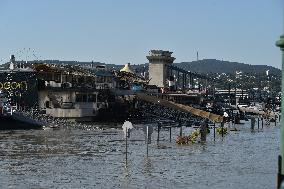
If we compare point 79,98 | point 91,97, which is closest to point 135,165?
point 79,98

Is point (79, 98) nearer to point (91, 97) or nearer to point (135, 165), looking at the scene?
point (91, 97)

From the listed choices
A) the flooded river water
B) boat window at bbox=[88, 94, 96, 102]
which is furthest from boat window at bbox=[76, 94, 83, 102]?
the flooded river water

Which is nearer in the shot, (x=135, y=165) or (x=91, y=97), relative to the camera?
(x=135, y=165)

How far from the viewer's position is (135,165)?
31312 millimetres

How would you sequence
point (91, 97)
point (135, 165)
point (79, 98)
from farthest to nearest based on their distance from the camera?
point (91, 97), point (79, 98), point (135, 165)

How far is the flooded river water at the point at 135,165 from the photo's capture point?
25266 millimetres

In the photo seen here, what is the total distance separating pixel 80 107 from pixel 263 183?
196 ft

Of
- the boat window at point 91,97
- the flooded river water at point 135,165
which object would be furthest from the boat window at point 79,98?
the flooded river water at point 135,165

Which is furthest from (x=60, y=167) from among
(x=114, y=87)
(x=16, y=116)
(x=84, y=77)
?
(x=114, y=87)

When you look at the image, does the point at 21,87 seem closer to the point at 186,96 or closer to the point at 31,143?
the point at 31,143

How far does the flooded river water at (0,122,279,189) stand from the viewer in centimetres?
2527

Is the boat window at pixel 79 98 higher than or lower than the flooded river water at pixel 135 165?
higher

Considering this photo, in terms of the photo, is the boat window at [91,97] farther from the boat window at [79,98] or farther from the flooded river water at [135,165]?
the flooded river water at [135,165]

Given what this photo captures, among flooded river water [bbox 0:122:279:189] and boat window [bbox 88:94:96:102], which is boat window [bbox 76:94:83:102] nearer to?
boat window [bbox 88:94:96:102]
